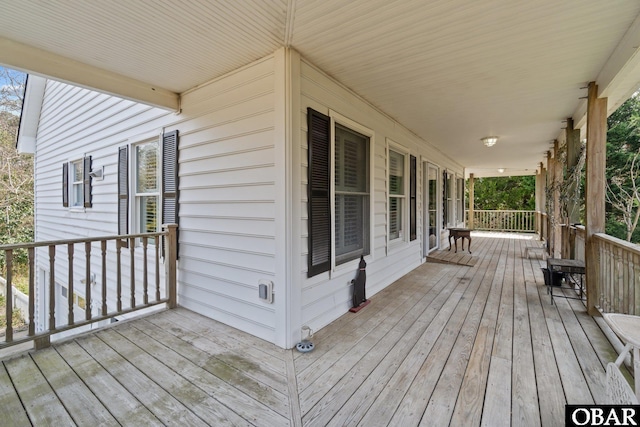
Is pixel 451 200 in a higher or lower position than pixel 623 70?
lower

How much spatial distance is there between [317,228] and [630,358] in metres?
2.70

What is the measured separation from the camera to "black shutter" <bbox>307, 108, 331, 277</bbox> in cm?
267

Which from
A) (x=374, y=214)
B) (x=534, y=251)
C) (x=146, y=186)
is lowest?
(x=534, y=251)

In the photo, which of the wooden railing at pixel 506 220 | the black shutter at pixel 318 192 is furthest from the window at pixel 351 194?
the wooden railing at pixel 506 220

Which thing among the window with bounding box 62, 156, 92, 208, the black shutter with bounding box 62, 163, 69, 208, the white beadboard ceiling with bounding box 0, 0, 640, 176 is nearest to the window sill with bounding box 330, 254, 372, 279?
the white beadboard ceiling with bounding box 0, 0, 640, 176

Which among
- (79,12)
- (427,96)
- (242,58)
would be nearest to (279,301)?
(242,58)

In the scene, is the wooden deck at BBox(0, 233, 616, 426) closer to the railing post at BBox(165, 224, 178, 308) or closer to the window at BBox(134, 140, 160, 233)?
the railing post at BBox(165, 224, 178, 308)

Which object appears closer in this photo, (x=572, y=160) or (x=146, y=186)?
(x=146, y=186)

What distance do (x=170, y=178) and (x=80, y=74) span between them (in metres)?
1.32

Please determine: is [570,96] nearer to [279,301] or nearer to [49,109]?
[279,301]

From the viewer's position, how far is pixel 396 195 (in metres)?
4.73

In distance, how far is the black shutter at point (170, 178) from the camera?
3509 mm

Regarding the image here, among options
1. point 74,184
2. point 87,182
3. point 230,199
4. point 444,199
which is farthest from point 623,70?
point 74,184

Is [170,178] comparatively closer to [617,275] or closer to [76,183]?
[76,183]
